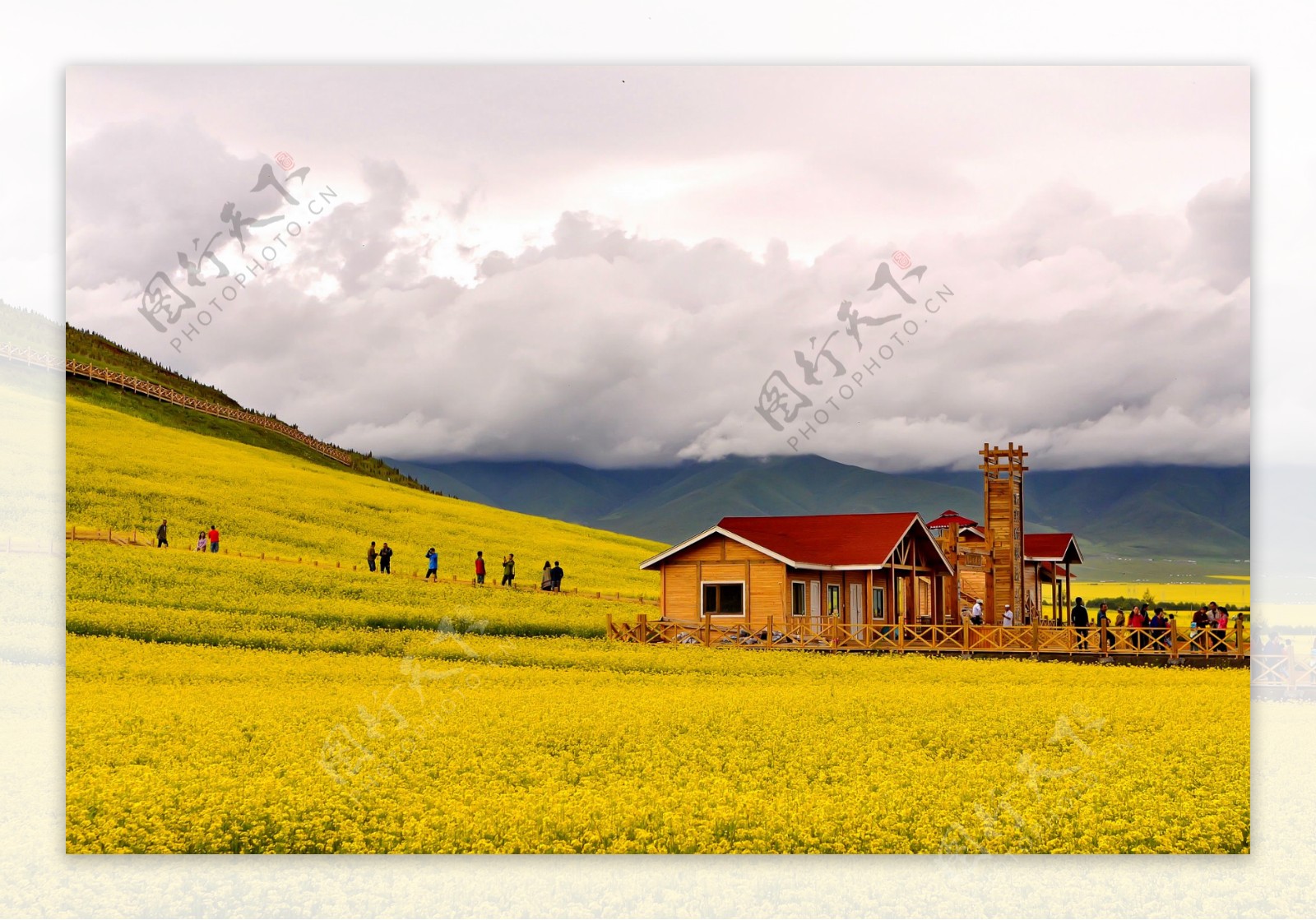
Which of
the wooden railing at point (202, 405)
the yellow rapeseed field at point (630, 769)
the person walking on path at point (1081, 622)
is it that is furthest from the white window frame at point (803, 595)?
the wooden railing at point (202, 405)

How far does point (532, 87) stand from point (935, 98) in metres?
6.79

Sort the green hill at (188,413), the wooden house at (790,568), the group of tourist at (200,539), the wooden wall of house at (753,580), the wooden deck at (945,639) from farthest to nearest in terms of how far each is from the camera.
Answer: the green hill at (188,413) → the group of tourist at (200,539) → the wooden house at (790,568) → the wooden wall of house at (753,580) → the wooden deck at (945,639)

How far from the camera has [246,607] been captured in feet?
104

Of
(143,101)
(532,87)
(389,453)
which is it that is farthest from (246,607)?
(532,87)

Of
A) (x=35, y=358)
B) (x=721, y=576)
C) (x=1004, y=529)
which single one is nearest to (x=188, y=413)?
(x=721, y=576)

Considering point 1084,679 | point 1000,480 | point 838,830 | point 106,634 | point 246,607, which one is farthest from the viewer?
point 1000,480

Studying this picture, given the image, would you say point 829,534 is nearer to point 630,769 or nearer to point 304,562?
point 304,562

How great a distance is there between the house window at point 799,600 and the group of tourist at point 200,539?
19.9 meters

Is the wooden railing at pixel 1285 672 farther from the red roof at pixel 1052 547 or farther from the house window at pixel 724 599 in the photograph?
the red roof at pixel 1052 547

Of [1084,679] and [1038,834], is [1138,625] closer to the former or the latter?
[1084,679]

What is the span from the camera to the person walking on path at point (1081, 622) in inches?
1320

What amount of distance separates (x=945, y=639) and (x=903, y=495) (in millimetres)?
86977

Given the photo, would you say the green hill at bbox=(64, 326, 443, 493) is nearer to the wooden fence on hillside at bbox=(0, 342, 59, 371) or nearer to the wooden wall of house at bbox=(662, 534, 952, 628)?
the wooden wall of house at bbox=(662, 534, 952, 628)

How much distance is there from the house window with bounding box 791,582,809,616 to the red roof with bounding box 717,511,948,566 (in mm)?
963
